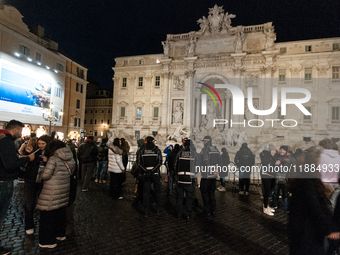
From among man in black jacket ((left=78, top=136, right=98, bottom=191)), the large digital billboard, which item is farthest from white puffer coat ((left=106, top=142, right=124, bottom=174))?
the large digital billboard

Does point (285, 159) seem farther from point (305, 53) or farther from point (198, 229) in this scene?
point (305, 53)

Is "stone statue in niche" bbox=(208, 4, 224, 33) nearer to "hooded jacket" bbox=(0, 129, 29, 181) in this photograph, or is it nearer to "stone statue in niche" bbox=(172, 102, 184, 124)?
"stone statue in niche" bbox=(172, 102, 184, 124)

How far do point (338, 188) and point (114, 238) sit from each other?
480 cm

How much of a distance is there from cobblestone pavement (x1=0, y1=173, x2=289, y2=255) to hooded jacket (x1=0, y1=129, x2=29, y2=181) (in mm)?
1288

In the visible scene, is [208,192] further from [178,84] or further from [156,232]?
[178,84]

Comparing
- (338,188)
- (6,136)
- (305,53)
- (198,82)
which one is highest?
(305,53)

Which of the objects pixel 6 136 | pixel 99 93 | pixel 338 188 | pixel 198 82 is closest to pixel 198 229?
pixel 338 188

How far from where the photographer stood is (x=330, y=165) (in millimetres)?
4590

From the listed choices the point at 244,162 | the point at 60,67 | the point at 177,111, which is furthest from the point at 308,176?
the point at 60,67

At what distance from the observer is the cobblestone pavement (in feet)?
11.8

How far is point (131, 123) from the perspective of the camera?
3064cm

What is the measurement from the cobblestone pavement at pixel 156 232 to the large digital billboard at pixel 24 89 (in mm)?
17899

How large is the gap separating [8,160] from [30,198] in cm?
119

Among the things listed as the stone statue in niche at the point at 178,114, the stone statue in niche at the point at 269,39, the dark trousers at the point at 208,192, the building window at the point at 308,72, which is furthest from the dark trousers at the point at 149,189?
the building window at the point at 308,72
